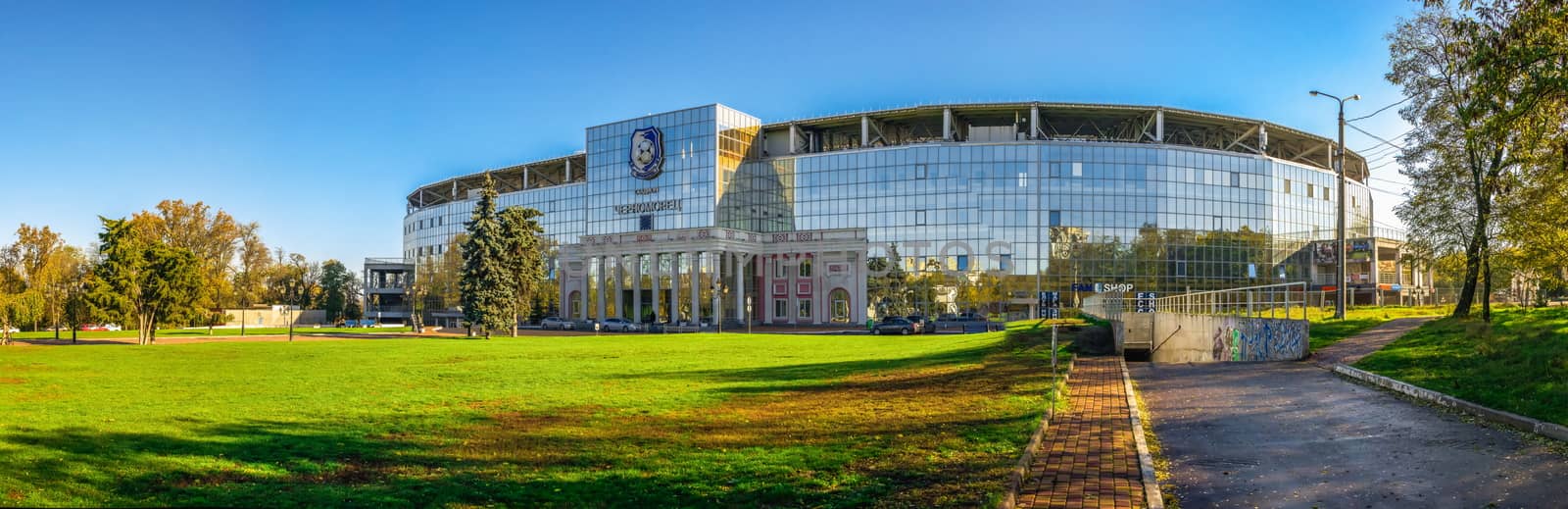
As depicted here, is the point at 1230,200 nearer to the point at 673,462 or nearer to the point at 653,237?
the point at 653,237

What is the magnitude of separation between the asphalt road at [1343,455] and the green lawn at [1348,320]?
13009mm

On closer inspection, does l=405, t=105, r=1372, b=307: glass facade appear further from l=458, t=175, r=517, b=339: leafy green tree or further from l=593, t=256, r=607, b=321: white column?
l=458, t=175, r=517, b=339: leafy green tree

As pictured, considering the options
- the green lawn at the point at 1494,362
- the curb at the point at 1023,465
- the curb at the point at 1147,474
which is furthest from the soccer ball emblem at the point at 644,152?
the curb at the point at 1147,474

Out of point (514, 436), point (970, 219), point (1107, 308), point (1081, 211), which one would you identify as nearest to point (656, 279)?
point (970, 219)

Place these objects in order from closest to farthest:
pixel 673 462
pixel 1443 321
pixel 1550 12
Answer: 1. pixel 673 462
2. pixel 1550 12
3. pixel 1443 321

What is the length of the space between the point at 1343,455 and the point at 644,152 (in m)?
90.6

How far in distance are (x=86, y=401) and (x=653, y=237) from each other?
66.3m

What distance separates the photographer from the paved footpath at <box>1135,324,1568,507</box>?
852 centimetres

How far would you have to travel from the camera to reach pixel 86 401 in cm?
1564

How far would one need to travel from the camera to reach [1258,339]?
2806cm

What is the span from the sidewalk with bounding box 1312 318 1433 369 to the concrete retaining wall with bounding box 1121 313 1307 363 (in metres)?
1.10

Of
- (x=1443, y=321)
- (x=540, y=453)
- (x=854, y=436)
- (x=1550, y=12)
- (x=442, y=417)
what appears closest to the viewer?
(x=540, y=453)

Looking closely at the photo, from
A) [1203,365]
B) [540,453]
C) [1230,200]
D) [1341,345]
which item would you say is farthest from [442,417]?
[1230,200]

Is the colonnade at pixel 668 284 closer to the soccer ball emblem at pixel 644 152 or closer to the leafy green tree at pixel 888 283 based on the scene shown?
the leafy green tree at pixel 888 283
